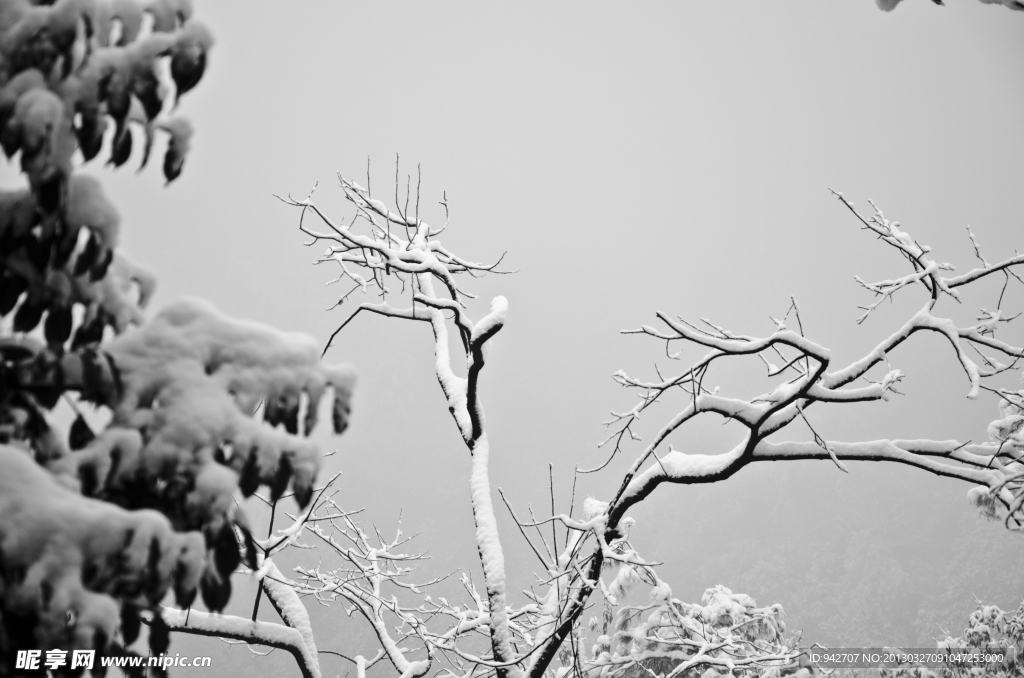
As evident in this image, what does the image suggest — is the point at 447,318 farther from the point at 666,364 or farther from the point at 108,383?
the point at 666,364

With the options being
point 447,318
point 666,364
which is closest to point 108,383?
point 447,318

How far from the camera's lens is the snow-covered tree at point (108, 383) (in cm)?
96

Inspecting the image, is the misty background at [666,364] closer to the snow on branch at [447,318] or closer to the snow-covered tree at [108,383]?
the snow-covered tree at [108,383]

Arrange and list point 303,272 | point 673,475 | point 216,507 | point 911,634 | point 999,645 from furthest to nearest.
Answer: point 303,272
point 911,634
point 999,645
point 673,475
point 216,507

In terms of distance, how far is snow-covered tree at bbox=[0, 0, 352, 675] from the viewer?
0.96m

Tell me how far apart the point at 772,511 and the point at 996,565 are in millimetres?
10294

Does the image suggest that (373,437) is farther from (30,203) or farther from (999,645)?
(30,203)

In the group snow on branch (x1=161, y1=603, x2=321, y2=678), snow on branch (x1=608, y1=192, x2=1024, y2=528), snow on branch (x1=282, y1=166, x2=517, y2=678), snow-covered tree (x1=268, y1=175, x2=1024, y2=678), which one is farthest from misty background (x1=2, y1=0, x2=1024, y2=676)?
snow on branch (x1=161, y1=603, x2=321, y2=678)

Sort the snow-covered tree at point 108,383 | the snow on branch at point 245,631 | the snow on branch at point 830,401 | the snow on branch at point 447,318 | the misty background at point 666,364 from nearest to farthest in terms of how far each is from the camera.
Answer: the snow-covered tree at point 108,383 → the snow on branch at point 830,401 → the snow on branch at point 245,631 → the snow on branch at point 447,318 → the misty background at point 666,364

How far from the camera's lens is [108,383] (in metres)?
1.14

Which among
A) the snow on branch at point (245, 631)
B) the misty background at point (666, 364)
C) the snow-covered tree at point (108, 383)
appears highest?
the misty background at point (666, 364)

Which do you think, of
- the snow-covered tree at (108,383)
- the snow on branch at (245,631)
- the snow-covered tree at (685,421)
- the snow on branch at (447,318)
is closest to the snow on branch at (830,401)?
the snow-covered tree at (685,421)

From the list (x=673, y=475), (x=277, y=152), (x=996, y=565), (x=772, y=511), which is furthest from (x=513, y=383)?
(x=277, y=152)

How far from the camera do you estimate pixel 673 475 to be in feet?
9.19
